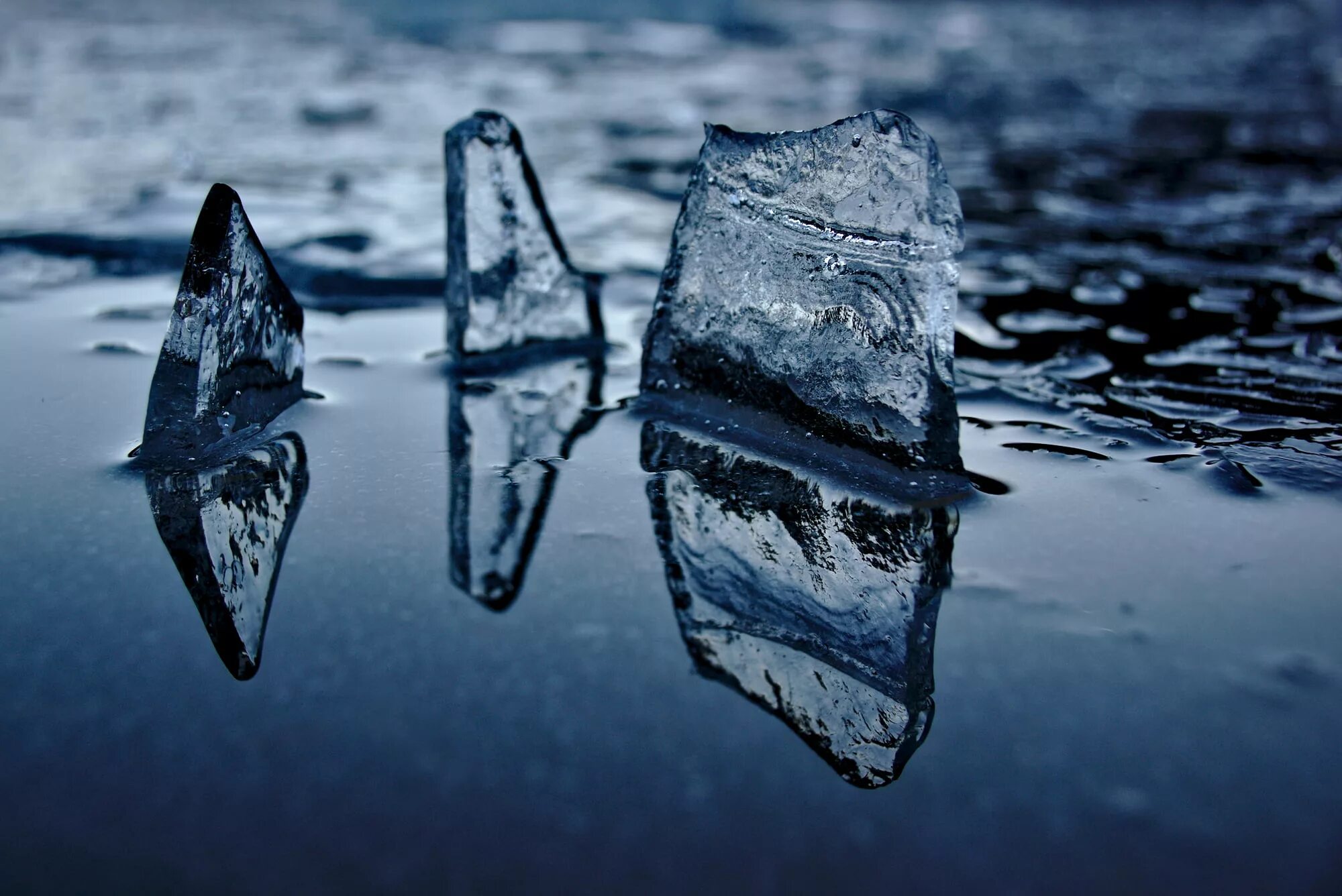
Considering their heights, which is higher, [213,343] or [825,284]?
[825,284]

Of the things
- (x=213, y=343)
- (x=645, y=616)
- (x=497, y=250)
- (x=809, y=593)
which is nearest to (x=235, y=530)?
(x=213, y=343)

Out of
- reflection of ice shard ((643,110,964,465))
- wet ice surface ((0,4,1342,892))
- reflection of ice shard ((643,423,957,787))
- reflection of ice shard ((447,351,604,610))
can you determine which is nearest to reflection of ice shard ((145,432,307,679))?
wet ice surface ((0,4,1342,892))

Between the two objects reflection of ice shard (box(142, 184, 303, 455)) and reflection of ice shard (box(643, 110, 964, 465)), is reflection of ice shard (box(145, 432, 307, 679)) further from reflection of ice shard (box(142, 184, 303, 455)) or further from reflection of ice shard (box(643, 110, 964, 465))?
reflection of ice shard (box(643, 110, 964, 465))

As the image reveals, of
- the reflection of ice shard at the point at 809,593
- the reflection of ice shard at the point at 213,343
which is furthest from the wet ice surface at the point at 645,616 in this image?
the reflection of ice shard at the point at 213,343

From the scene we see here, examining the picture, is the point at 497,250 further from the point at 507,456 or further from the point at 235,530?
the point at 235,530

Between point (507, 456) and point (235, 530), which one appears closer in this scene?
point (235, 530)
